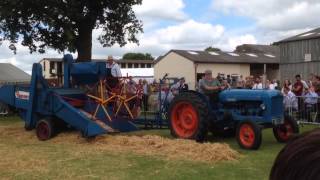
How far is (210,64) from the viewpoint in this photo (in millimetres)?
53594

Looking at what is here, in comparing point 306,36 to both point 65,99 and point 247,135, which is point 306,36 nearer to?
point 65,99

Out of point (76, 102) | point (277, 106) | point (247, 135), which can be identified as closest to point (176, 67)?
point (76, 102)

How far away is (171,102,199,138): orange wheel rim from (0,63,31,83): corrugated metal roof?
1961 cm

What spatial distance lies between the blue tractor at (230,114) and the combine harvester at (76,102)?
4.54 ft

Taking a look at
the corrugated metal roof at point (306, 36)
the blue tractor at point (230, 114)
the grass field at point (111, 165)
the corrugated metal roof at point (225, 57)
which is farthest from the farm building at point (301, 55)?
the grass field at point (111, 165)

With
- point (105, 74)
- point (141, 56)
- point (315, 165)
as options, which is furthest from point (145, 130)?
point (141, 56)

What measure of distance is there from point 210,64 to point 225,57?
3185mm

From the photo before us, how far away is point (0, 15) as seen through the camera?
21.9m

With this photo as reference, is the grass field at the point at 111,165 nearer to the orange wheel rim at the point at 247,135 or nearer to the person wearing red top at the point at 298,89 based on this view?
the orange wheel rim at the point at 247,135

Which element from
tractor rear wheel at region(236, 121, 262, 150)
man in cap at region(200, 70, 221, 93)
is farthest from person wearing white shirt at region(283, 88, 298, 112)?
tractor rear wheel at region(236, 121, 262, 150)

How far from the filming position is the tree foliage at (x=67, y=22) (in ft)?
72.4

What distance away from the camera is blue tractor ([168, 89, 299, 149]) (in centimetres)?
1176

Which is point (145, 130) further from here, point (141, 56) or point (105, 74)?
point (141, 56)

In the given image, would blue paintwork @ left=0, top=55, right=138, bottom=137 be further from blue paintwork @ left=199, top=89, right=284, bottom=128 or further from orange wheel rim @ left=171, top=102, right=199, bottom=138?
blue paintwork @ left=199, top=89, right=284, bottom=128
